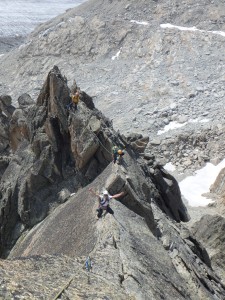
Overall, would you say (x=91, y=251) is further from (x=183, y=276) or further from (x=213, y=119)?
(x=213, y=119)

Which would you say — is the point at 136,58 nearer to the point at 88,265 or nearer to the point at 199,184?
the point at 199,184

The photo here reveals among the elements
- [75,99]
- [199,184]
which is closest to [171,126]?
[199,184]

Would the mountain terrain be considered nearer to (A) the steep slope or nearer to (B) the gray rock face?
(B) the gray rock face

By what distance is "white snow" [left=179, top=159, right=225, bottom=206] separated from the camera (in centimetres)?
4268

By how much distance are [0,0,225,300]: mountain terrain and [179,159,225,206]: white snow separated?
0.87 m

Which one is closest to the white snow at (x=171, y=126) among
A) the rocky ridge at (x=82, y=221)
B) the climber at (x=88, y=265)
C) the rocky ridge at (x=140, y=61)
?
the rocky ridge at (x=140, y=61)

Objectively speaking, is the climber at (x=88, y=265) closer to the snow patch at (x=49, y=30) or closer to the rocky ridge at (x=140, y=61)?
the rocky ridge at (x=140, y=61)

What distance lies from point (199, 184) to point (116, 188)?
85.3 ft

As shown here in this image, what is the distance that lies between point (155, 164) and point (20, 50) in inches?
2500

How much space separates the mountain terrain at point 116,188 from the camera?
1520 centimetres

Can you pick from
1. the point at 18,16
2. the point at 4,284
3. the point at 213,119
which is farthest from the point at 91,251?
the point at 18,16

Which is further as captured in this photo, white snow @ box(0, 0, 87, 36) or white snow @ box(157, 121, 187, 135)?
white snow @ box(0, 0, 87, 36)

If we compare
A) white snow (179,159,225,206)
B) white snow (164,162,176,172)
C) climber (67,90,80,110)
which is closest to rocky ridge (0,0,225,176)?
white snow (164,162,176,172)

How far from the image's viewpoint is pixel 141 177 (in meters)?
24.0
